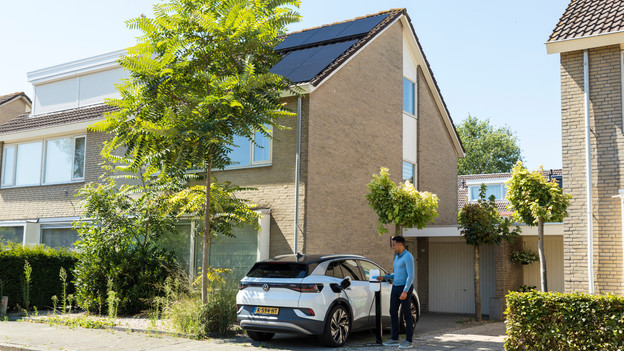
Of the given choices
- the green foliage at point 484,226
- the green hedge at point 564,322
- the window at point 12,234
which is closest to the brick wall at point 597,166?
the green hedge at point 564,322

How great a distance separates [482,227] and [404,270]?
6.49 m

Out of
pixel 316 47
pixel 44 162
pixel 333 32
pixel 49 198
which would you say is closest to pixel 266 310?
pixel 316 47

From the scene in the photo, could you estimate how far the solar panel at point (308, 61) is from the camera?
15148mm

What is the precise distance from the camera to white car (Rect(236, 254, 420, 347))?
952 centimetres

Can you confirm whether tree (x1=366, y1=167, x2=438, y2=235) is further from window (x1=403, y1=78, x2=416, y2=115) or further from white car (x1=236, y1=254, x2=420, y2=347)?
window (x1=403, y1=78, x2=416, y2=115)

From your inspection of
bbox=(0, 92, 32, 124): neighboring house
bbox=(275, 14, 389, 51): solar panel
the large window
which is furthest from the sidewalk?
bbox=(0, 92, 32, 124): neighboring house

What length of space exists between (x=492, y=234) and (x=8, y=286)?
12675mm

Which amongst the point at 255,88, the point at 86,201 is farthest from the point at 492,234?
the point at 86,201

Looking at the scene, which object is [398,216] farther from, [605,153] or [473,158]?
[473,158]

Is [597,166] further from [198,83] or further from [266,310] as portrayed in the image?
[198,83]

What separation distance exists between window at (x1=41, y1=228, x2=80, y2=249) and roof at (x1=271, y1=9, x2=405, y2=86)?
8.51 meters

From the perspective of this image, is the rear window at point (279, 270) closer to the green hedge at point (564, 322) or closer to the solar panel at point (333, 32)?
the green hedge at point (564, 322)

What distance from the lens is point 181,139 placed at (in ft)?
37.5

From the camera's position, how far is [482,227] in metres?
A: 15.8
